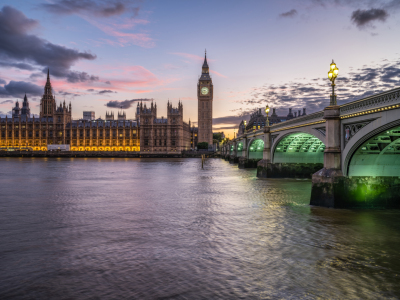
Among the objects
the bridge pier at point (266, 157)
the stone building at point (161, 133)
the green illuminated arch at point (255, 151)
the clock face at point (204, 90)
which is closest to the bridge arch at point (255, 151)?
the green illuminated arch at point (255, 151)

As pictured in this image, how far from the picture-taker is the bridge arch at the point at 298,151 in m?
32.6

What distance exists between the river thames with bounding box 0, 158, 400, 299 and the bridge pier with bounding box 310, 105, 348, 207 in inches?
31.1

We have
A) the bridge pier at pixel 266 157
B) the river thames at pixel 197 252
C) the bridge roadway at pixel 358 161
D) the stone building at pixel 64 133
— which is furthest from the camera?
the stone building at pixel 64 133

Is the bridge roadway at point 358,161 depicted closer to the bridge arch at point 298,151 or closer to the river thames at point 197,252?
the river thames at point 197,252

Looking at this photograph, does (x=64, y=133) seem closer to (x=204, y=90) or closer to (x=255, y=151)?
(x=204, y=90)

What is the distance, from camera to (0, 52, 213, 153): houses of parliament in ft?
465

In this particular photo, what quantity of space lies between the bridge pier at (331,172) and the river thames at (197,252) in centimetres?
79

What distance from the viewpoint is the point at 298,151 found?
3428 cm

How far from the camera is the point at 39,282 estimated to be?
785 cm

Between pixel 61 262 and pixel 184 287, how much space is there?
12.5 ft

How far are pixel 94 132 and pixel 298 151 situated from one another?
127m

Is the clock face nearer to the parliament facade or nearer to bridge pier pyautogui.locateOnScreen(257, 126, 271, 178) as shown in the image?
the parliament facade


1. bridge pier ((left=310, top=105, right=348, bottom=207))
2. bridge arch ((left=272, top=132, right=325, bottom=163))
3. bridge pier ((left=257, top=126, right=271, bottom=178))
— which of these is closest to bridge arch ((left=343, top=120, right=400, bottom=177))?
bridge pier ((left=310, top=105, right=348, bottom=207))

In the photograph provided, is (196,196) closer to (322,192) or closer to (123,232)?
(322,192)
